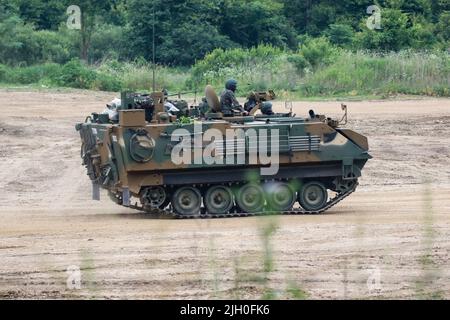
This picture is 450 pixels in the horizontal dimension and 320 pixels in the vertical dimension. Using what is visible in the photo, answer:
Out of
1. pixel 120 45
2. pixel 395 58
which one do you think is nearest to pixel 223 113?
pixel 395 58

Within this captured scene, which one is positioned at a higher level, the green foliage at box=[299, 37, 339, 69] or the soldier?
the soldier

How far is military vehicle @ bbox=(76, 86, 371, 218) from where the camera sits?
18.9 m

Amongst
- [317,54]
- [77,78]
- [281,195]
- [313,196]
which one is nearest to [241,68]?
[317,54]

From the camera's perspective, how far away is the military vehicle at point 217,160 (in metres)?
18.9

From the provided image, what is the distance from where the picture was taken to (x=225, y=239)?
16.5 metres

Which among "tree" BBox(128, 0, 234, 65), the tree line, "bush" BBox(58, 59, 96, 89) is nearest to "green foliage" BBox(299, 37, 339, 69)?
the tree line

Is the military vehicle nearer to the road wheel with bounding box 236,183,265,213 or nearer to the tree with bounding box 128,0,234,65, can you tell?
the road wheel with bounding box 236,183,265,213

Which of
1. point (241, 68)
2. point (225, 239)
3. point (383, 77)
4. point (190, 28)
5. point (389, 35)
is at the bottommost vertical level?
point (383, 77)

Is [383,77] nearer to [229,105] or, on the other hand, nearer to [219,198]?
[229,105]

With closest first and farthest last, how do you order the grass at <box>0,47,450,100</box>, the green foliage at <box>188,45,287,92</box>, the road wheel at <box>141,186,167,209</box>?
1. the road wheel at <box>141,186,167,209</box>
2. the grass at <box>0,47,450,100</box>
3. the green foliage at <box>188,45,287,92</box>

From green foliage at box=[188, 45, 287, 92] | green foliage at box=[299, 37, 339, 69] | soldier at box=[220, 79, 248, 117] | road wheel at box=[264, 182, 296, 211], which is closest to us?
road wheel at box=[264, 182, 296, 211]

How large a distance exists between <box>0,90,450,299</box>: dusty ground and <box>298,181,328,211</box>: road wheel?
32 cm

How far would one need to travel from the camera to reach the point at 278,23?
44.8 meters

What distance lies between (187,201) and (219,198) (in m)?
0.45
